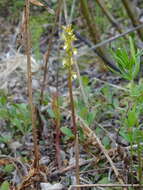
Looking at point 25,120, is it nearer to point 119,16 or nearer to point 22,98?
point 22,98

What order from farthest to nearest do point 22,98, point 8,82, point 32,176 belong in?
1. point 8,82
2. point 22,98
3. point 32,176

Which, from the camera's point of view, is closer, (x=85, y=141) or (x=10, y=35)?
(x=85, y=141)

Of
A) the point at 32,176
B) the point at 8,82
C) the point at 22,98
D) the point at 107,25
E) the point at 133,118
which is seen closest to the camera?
the point at 133,118

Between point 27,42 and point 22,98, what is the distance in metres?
1.12

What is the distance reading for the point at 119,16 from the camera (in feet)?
10.5

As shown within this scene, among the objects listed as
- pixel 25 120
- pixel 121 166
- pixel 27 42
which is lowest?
pixel 121 166

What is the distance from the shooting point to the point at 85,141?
1571 millimetres

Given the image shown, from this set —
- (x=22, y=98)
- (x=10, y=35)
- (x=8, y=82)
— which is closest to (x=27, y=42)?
(x=22, y=98)

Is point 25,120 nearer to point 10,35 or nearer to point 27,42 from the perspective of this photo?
point 27,42

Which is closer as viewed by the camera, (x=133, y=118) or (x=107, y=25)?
(x=133, y=118)

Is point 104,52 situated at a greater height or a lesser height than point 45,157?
greater

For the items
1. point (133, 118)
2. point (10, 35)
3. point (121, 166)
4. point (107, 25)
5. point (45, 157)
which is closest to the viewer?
point (133, 118)

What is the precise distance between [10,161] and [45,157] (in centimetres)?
16

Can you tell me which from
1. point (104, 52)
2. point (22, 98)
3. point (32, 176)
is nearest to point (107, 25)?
point (104, 52)
